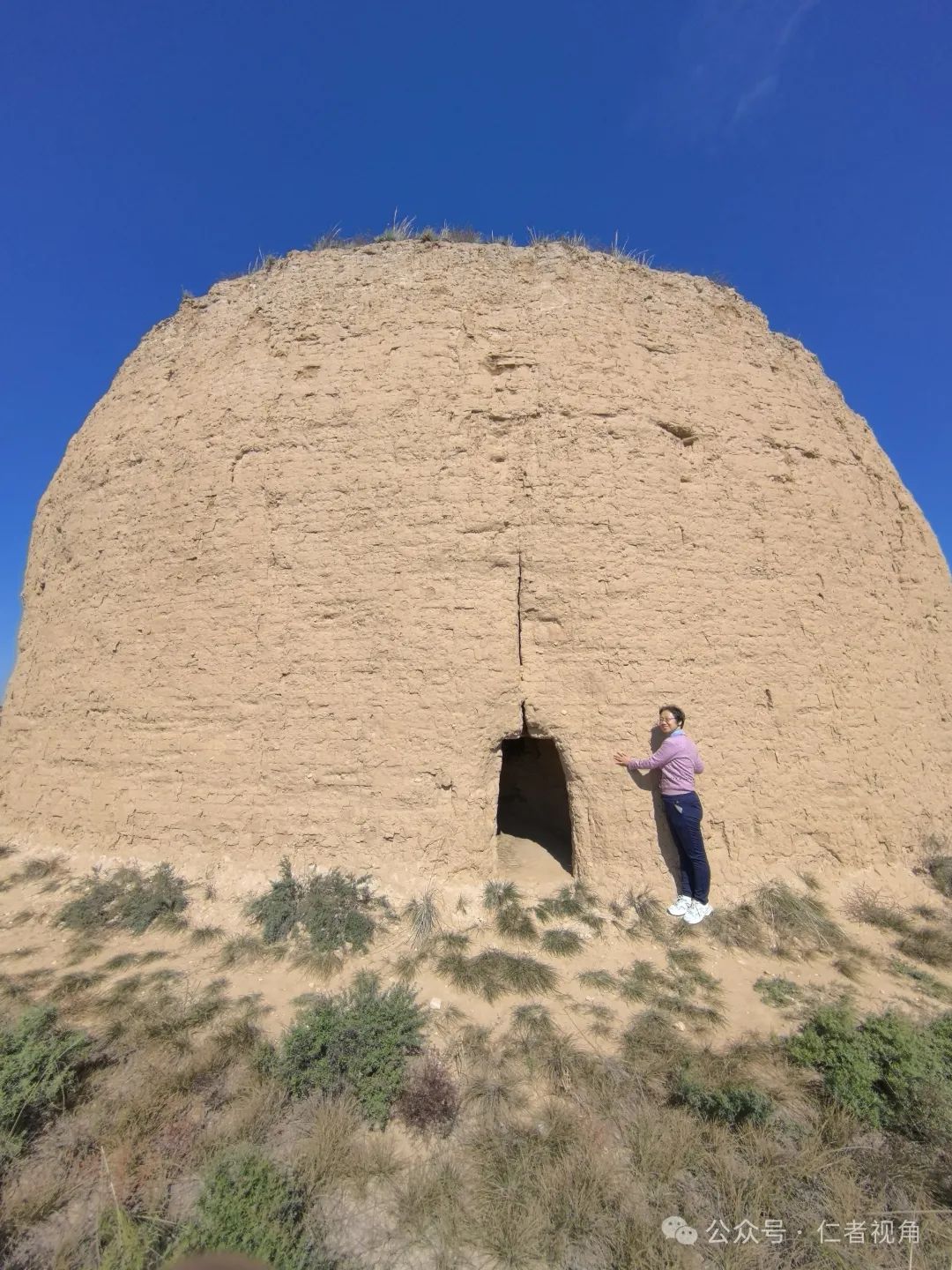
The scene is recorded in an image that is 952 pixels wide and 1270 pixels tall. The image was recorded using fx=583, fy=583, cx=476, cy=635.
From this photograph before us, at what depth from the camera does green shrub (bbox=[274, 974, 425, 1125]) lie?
9.21 ft

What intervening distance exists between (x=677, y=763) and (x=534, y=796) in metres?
3.02

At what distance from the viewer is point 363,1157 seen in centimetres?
247

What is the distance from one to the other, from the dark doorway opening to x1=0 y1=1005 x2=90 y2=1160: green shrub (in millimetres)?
3884

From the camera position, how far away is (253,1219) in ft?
6.86

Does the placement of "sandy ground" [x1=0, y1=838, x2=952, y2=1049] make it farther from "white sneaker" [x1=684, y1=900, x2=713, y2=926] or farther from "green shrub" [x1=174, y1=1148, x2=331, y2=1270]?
"green shrub" [x1=174, y1=1148, x2=331, y2=1270]

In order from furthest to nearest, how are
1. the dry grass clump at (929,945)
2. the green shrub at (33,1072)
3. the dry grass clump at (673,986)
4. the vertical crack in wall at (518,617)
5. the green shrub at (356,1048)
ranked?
the vertical crack in wall at (518,617)
the dry grass clump at (929,945)
the dry grass clump at (673,986)
the green shrub at (356,1048)
the green shrub at (33,1072)

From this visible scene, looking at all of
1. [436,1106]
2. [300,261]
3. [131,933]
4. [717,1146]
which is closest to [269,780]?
[131,933]

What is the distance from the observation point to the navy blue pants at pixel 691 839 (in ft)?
14.0

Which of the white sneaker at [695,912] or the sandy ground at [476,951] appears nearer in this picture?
the sandy ground at [476,951]

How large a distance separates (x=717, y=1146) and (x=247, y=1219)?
1890 mm

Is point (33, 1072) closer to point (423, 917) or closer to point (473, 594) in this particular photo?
point (423, 917)

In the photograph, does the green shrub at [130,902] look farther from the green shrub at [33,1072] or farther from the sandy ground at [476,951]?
the green shrub at [33,1072]

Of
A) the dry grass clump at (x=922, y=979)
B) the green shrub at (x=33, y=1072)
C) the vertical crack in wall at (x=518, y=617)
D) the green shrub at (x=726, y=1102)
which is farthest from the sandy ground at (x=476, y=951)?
the vertical crack in wall at (x=518, y=617)

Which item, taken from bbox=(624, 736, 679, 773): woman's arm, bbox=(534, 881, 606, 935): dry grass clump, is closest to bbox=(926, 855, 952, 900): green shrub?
bbox=(624, 736, 679, 773): woman's arm
